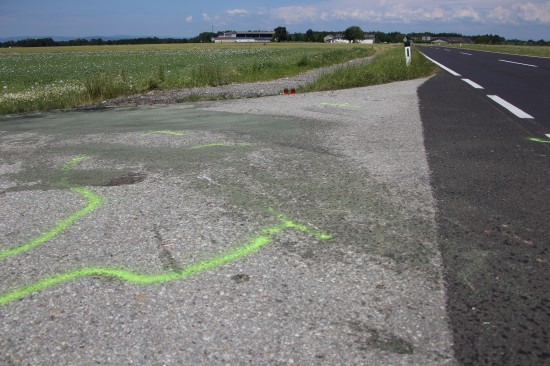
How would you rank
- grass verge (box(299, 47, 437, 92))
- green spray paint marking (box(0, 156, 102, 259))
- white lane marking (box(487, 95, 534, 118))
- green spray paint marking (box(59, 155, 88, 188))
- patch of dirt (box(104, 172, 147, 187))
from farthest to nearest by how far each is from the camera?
grass verge (box(299, 47, 437, 92)) < white lane marking (box(487, 95, 534, 118)) < green spray paint marking (box(59, 155, 88, 188)) < patch of dirt (box(104, 172, 147, 187)) < green spray paint marking (box(0, 156, 102, 259))

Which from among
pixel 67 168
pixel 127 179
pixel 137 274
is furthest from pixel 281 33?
pixel 137 274

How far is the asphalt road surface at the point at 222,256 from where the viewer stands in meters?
2.00

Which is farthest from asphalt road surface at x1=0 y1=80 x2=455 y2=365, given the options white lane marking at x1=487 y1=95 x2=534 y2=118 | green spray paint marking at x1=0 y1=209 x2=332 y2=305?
white lane marking at x1=487 y1=95 x2=534 y2=118

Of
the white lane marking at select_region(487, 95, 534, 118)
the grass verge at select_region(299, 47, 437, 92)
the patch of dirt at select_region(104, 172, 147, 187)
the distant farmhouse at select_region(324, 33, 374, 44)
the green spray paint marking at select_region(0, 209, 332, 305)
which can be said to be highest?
the distant farmhouse at select_region(324, 33, 374, 44)

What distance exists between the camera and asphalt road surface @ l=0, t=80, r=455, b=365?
200 cm

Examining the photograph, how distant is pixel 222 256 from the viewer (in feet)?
9.06

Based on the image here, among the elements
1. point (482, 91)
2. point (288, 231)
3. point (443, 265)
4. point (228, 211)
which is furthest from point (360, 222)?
point (482, 91)

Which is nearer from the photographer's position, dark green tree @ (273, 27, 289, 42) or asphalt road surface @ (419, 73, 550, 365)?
asphalt road surface @ (419, 73, 550, 365)

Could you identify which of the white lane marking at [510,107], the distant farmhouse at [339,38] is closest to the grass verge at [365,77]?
the white lane marking at [510,107]

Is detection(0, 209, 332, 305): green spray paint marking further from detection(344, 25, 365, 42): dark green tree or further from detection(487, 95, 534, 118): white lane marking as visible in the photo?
detection(344, 25, 365, 42): dark green tree

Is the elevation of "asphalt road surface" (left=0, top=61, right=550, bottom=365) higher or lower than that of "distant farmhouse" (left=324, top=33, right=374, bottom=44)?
lower

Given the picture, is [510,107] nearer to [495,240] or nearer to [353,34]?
[495,240]

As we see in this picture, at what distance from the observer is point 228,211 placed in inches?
136

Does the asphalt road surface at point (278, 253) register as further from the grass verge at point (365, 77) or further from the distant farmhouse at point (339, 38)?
the distant farmhouse at point (339, 38)
